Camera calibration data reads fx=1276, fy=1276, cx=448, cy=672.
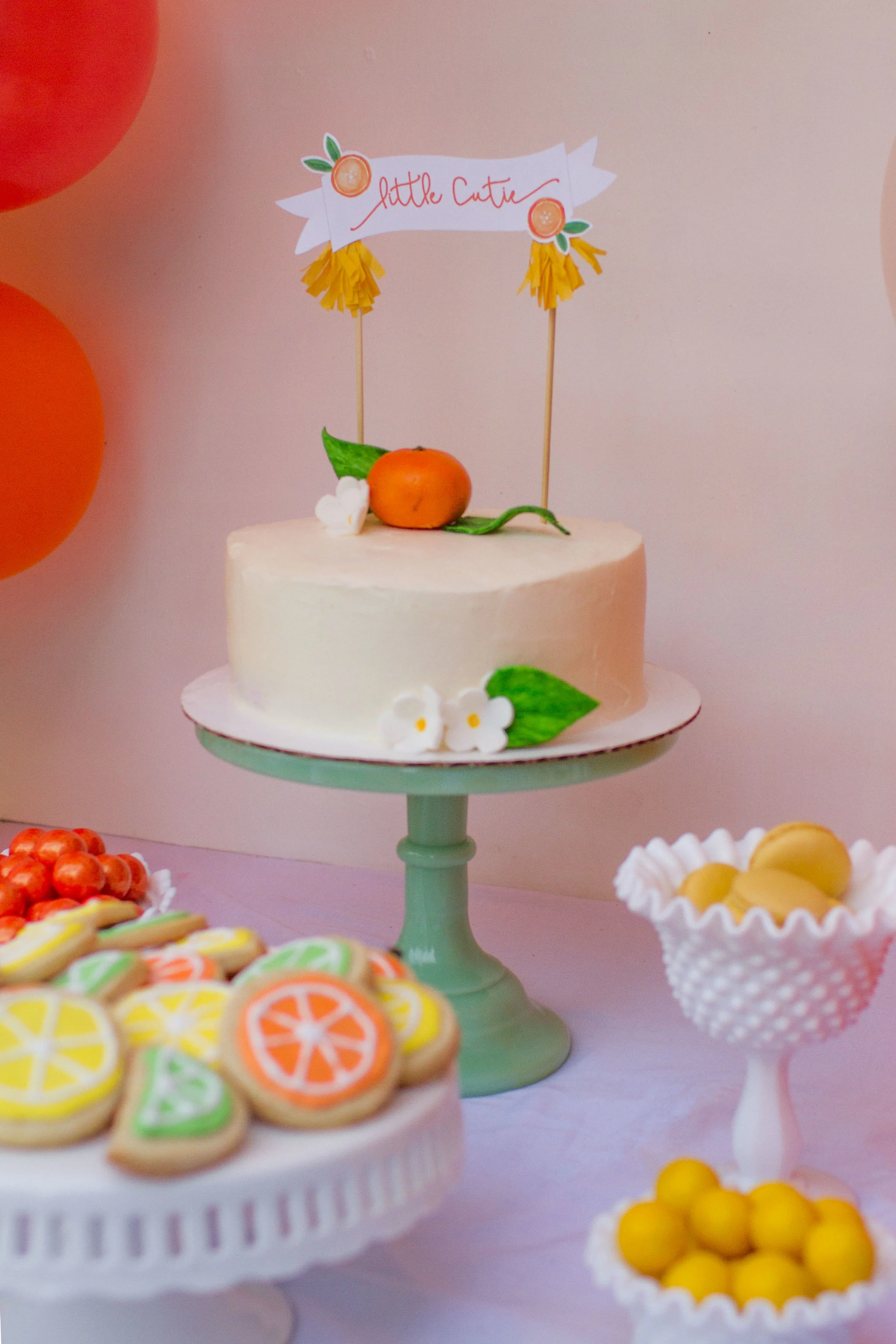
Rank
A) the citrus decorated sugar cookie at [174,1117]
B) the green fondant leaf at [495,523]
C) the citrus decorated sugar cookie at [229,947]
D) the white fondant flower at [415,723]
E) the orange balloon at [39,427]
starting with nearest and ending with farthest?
the citrus decorated sugar cookie at [174,1117]
the citrus decorated sugar cookie at [229,947]
the white fondant flower at [415,723]
the green fondant leaf at [495,523]
the orange balloon at [39,427]

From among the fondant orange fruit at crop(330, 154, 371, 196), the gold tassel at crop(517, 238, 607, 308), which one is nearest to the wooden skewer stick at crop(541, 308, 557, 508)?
the gold tassel at crop(517, 238, 607, 308)

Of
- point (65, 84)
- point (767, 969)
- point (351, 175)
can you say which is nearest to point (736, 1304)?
point (767, 969)

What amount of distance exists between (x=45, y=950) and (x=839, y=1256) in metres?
0.54

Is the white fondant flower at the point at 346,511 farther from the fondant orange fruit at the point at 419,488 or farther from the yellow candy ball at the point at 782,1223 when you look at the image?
the yellow candy ball at the point at 782,1223

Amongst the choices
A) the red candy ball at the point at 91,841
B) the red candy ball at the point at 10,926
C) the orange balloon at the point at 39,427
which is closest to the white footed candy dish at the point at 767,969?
the red candy ball at the point at 10,926

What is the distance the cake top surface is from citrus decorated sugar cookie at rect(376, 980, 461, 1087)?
43 centimetres

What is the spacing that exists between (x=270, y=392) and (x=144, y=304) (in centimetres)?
26

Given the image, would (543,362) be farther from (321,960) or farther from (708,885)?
(321,960)

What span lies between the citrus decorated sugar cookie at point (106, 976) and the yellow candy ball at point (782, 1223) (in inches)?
16.9

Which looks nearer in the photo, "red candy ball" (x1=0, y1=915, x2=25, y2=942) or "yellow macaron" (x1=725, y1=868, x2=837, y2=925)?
"yellow macaron" (x1=725, y1=868, x2=837, y2=925)

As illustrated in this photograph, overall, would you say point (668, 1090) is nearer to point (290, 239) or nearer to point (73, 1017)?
point (73, 1017)

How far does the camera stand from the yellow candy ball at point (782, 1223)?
80 centimetres

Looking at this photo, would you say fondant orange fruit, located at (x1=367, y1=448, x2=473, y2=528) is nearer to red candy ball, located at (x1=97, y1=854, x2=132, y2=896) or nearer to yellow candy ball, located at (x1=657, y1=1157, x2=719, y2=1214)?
red candy ball, located at (x1=97, y1=854, x2=132, y2=896)

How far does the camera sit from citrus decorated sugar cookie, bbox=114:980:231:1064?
771 millimetres
